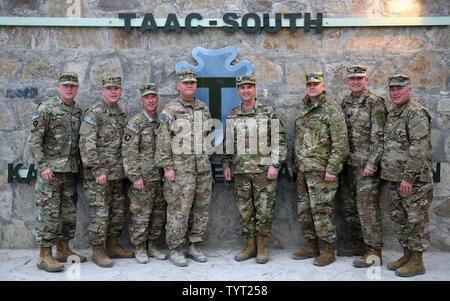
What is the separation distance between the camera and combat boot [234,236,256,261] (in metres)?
5.33

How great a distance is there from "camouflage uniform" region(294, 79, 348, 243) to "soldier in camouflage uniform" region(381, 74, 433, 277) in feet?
1.46

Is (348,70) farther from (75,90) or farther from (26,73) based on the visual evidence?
(26,73)

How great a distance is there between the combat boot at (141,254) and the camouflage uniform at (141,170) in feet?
0.19

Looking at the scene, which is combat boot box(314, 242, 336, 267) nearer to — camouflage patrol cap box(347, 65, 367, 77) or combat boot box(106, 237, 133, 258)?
camouflage patrol cap box(347, 65, 367, 77)

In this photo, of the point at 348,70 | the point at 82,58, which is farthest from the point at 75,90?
the point at 348,70

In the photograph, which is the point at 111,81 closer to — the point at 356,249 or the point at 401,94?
the point at 401,94

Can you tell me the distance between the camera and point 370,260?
5082mm

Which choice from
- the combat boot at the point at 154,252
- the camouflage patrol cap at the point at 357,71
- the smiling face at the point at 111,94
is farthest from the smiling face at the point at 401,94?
the combat boot at the point at 154,252

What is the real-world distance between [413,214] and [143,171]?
2.63 m

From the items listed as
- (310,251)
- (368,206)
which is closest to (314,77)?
(368,206)

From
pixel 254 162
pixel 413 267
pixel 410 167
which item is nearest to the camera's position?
pixel 410 167

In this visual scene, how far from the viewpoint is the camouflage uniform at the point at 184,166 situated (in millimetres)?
5125

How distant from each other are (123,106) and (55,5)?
4.31 ft

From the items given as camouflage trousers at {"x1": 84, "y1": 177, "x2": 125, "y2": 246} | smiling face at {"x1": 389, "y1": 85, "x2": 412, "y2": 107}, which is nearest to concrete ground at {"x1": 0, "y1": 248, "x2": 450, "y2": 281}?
camouflage trousers at {"x1": 84, "y1": 177, "x2": 125, "y2": 246}
